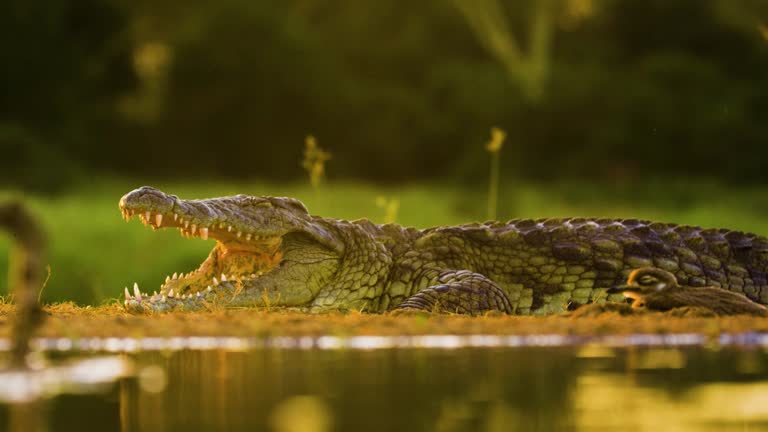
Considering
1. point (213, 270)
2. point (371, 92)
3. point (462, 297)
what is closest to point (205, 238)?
point (213, 270)

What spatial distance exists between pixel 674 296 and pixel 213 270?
2.97 metres

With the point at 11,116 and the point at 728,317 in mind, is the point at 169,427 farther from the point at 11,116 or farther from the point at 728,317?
the point at 11,116

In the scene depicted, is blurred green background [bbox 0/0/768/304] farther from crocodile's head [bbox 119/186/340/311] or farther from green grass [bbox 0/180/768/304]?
crocodile's head [bbox 119/186/340/311]

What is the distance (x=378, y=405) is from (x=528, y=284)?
4874 mm

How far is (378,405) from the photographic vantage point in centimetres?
489

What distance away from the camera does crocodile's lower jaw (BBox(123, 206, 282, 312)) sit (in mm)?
8727

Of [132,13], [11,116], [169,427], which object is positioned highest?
[132,13]

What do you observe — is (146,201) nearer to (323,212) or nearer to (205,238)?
(205,238)

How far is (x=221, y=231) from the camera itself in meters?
9.12

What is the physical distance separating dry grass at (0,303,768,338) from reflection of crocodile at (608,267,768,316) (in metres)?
0.24

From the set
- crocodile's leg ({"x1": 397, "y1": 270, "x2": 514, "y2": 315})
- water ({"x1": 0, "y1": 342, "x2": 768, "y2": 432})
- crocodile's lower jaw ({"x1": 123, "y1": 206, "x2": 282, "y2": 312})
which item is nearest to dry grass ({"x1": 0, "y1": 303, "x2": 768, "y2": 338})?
crocodile's lower jaw ({"x1": 123, "y1": 206, "x2": 282, "y2": 312})

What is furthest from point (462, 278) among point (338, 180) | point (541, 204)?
point (338, 180)

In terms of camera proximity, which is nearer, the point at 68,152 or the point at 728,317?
the point at 728,317

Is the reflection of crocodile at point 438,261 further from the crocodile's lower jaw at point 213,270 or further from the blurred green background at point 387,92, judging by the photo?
the blurred green background at point 387,92
